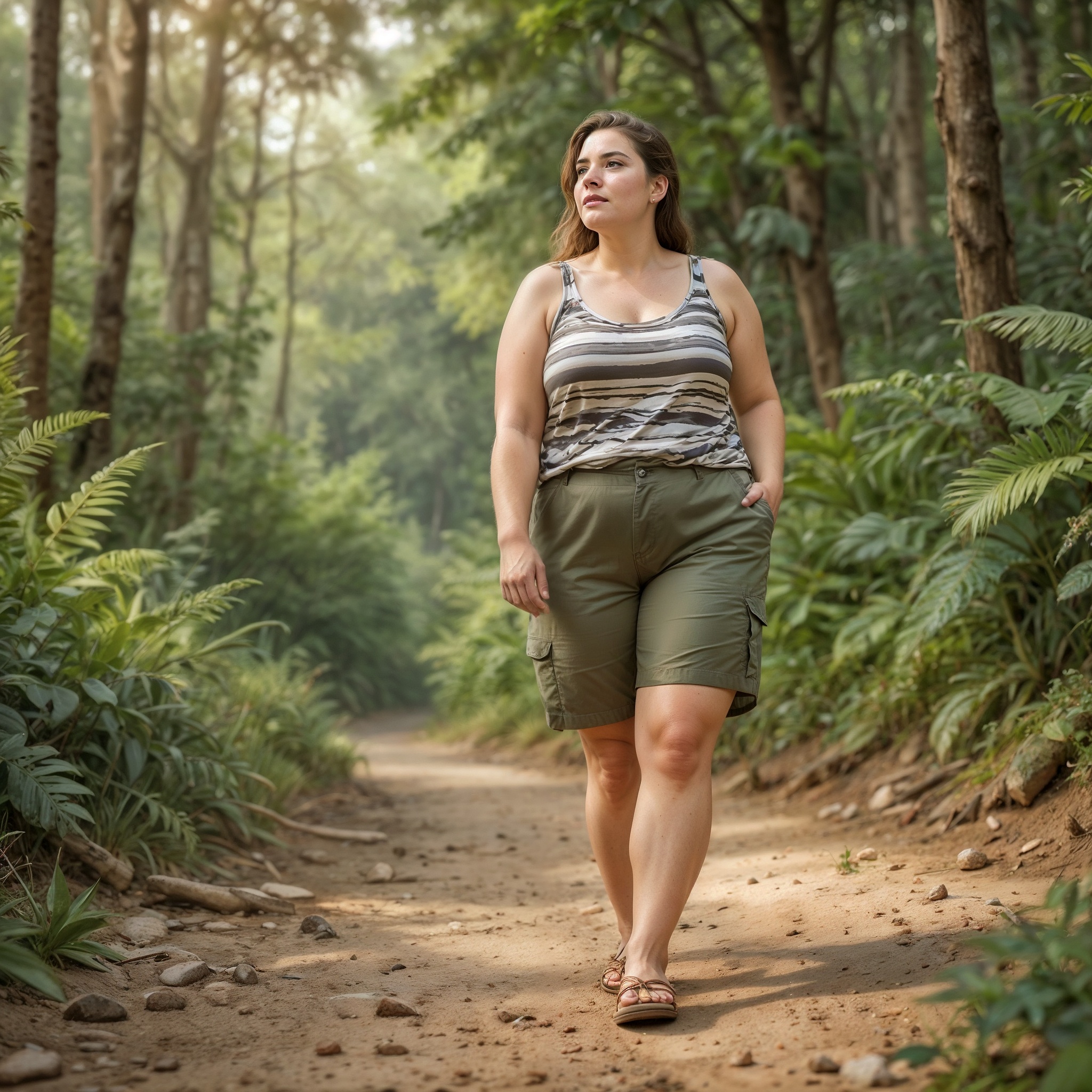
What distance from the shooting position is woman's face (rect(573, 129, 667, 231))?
115 inches

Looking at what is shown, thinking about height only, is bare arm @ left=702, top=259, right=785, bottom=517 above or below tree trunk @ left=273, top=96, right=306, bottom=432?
below

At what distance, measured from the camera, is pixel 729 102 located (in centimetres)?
1302

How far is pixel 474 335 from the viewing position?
1836cm

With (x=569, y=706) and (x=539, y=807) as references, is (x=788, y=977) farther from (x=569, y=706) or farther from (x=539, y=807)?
(x=539, y=807)

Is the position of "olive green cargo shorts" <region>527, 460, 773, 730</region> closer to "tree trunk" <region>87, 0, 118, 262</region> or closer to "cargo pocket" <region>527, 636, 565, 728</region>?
"cargo pocket" <region>527, 636, 565, 728</region>

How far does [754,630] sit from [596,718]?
46 centimetres

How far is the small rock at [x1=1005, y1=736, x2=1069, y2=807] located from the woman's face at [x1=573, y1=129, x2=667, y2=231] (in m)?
2.35

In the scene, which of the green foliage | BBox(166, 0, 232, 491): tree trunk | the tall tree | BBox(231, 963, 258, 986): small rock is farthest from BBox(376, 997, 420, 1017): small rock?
BBox(166, 0, 232, 491): tree trunk

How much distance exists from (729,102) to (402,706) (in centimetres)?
1403

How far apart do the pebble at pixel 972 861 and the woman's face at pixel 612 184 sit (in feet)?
7.65

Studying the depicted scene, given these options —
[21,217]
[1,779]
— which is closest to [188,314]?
[21,217]

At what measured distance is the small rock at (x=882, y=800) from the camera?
4824 mm

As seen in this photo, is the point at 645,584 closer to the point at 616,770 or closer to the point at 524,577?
the point at 524,577

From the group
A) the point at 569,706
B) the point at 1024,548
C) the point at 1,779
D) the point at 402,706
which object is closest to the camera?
the point at 569,706
